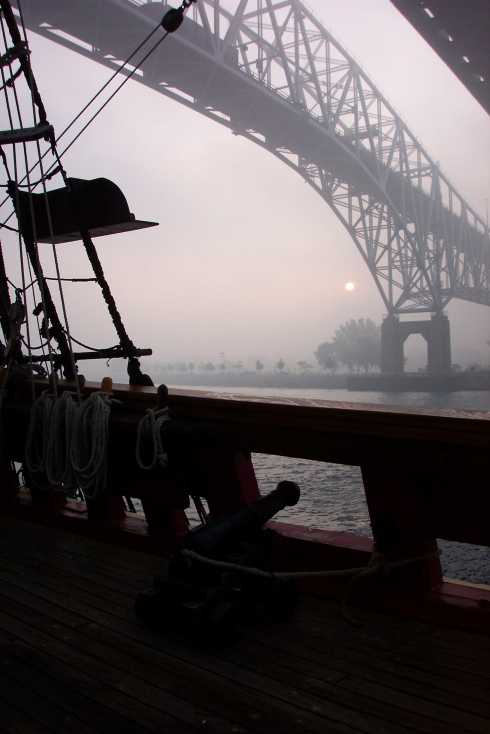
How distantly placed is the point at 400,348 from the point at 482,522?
44093mm

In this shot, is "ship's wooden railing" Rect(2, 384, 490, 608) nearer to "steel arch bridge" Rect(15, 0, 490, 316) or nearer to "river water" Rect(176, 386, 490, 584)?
"river water" Rect(176, 386, 490, 584)

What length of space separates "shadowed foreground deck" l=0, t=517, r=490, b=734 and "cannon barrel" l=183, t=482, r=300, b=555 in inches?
10.0

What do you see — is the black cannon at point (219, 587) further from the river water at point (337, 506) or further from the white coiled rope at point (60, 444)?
the river water at point (337, 506)

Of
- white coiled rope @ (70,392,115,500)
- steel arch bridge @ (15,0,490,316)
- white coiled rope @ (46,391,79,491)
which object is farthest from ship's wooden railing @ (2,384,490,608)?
steel arch bridge @ (15,0,490,316)

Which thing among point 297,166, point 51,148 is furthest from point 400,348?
point 51,148

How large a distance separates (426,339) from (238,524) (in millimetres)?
43335

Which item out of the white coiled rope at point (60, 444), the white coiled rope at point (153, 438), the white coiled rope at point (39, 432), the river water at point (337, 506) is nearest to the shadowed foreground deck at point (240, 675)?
the white coiled rope at point (153, 438)

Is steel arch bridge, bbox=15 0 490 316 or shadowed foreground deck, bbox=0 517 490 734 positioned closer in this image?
shadowed foreground deck, bbox=0 517 490 734

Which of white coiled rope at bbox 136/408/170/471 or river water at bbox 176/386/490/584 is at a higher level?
white coiled rope at bbox 136/408/170/471

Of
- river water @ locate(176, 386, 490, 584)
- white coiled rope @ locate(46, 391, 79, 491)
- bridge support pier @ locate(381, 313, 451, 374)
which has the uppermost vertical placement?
bridge support pier @ locate(381, 313, 451, 374)

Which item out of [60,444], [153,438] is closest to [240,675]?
[153,438]

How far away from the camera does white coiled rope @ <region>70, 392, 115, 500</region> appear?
237 centimetres

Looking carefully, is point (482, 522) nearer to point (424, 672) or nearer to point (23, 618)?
point (424, 672)

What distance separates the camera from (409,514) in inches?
73.0
